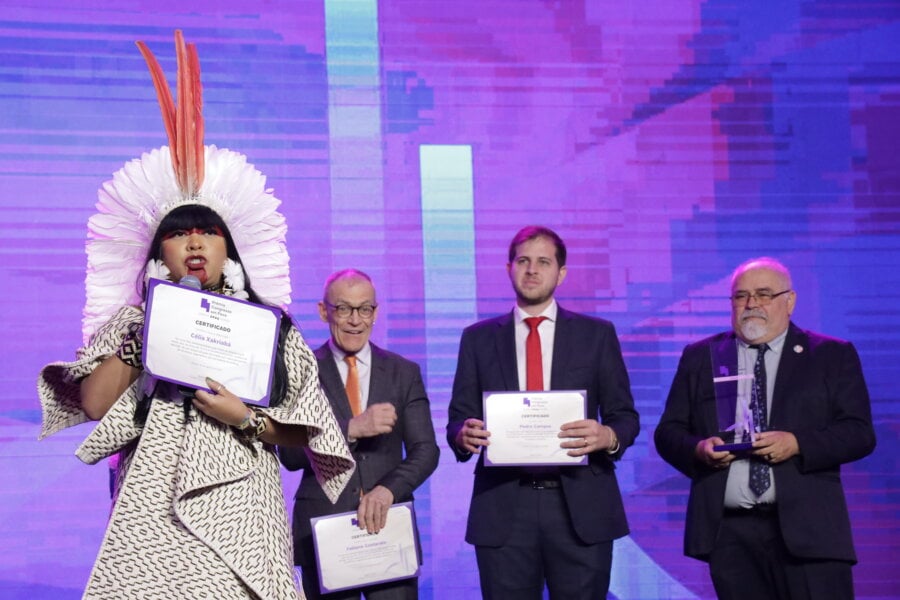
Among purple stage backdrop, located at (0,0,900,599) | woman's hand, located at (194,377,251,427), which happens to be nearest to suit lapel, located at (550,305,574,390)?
purple stage backdrop, located at (0,0,900,599)

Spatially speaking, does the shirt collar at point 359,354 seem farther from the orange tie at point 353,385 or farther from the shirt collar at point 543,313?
the shirt collar at point 543,313

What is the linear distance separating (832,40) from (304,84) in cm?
258

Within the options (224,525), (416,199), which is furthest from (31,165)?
(224,525)

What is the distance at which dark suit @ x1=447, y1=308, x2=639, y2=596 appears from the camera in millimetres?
3793

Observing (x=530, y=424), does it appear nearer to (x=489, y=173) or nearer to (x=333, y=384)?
(x=333, y=384)

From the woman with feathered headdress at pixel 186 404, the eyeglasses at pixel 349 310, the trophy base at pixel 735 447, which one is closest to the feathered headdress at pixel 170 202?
the woman with feathered headdress at pixel 186 404

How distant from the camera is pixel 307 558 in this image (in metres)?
3.78

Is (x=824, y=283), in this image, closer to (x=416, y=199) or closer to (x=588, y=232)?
(x=588, y=232)

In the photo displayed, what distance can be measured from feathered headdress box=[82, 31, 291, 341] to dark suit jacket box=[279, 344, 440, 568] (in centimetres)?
135

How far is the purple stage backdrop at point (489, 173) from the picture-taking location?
4797mm

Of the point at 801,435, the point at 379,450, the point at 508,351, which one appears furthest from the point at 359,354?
the point at 801,435

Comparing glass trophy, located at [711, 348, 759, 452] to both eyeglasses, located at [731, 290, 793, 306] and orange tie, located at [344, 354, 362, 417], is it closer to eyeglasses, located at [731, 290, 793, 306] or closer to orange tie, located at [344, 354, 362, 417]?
eyeglasses, located at [731, 290, 793, 306]

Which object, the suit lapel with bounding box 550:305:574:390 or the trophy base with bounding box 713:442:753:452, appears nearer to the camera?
the trophy base with bounding box 713:442:753:452

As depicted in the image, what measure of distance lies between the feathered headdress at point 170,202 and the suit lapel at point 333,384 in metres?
1.33
